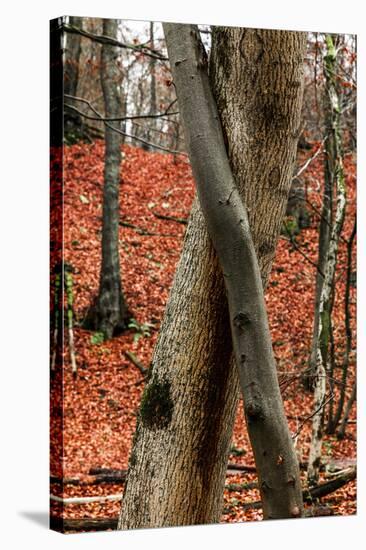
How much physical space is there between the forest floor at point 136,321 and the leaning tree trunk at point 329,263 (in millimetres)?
55

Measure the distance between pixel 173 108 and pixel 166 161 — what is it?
0.33 metres

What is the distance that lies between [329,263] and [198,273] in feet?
7.82

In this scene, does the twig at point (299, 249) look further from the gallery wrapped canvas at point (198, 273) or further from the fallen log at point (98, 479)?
the fallen log at point (98, 479)

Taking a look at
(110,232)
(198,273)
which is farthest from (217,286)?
(110,232)

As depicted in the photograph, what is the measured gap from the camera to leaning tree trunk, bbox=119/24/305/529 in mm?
3020

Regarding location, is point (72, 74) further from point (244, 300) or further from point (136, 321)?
point (244, 300)

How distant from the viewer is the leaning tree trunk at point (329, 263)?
5090 millimetres

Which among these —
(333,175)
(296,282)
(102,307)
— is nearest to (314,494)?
(296,282)

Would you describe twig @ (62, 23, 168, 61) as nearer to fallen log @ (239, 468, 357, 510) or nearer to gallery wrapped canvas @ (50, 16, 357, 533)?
gallery wrapped canvas @ (50, 16, 357, 533)

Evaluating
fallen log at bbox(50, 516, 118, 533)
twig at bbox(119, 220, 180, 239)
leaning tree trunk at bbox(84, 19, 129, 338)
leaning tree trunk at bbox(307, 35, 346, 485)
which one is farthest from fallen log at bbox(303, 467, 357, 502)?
twig at bbox(119, 220, 180, 239)

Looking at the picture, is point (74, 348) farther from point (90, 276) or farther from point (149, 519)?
point (149, 519)

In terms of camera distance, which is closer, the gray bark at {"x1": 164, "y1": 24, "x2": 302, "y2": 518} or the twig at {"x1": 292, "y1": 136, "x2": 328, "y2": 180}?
the gray bark at {"x1": 164, "y1": 24, "x2": 302, "y2": 518}

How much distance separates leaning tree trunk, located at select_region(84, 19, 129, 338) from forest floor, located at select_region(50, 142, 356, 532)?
6cm

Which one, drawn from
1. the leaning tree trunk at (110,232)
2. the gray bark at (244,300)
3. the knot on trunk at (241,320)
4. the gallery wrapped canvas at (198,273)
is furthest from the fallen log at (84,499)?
the knot on trunk at (241,320)
